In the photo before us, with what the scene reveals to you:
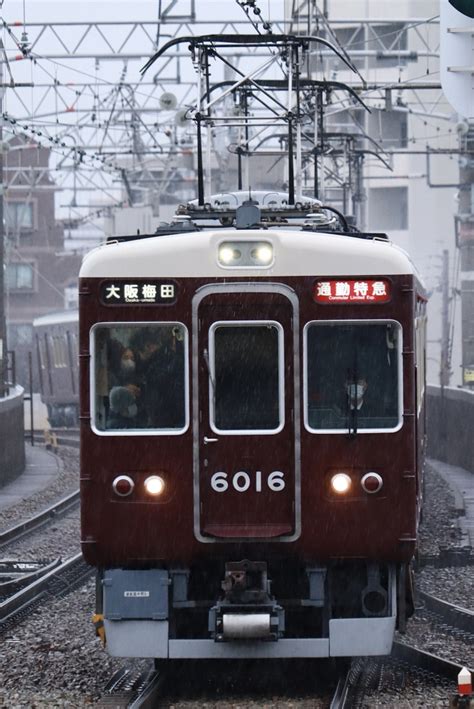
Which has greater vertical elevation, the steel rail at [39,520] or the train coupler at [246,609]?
the train coupler at [246,609]

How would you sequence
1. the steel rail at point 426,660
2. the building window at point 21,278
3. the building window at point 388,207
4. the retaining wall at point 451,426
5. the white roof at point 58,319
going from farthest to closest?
the building window at point 21,278
the building window at point 388,207
the white roof at point 58,319
the retaining wall at point 451,426
the steel rail at point 426,660

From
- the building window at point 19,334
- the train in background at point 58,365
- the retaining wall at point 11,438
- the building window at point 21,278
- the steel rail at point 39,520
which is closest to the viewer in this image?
the steel rail at point 39,520

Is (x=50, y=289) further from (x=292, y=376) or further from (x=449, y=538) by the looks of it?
(x=292, y=376)

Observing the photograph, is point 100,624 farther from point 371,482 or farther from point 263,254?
point 263,254

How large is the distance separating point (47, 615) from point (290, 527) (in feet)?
12.6

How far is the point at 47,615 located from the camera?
1127 cm

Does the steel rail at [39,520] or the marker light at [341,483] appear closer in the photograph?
the marker light at [341,483]

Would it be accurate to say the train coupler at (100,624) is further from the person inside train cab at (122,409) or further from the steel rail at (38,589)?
the steel rail at (38,589)

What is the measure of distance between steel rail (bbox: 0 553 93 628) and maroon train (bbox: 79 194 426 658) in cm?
312

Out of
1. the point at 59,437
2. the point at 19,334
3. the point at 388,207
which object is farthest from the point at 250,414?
the point at 19,334

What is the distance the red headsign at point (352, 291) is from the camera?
8.11 metres

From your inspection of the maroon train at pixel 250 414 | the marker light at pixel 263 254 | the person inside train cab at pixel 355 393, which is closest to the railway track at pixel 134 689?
the maroon train at pixel 250 414

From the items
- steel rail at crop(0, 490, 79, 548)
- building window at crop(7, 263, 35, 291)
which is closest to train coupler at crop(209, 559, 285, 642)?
steel rail at crop(0, 490, 79, 548)

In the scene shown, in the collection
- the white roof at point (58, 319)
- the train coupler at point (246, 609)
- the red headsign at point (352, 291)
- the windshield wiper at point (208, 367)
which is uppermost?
the red headsign at point (352, 291)
